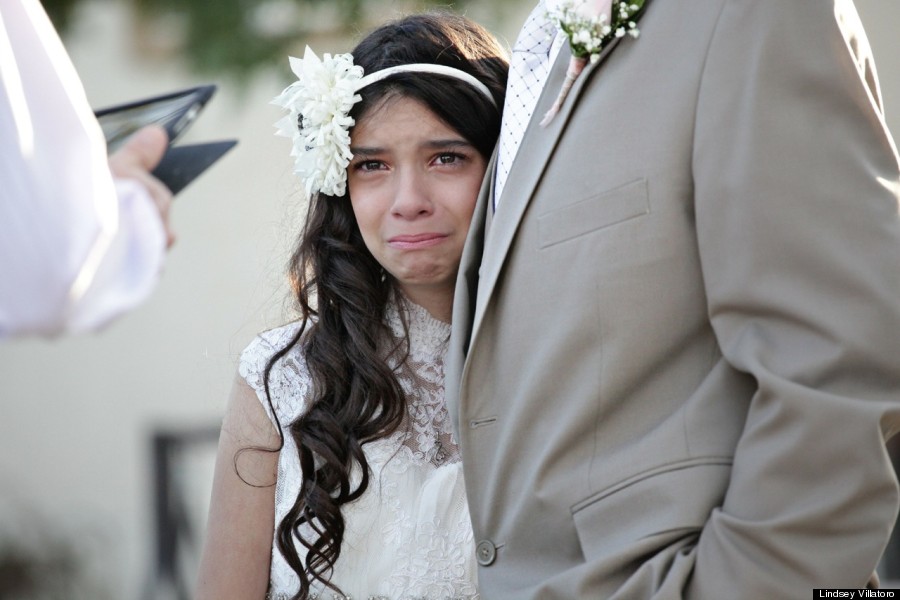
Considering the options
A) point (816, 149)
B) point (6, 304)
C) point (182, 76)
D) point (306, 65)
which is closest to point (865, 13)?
point (182, 76)

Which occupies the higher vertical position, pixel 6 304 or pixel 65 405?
pixel 6 304

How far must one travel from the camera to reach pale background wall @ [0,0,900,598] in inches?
193

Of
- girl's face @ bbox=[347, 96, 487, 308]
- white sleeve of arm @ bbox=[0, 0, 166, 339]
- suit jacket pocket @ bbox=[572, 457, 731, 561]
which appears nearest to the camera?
white sleeve of arm @ bbox=[0, 0, 166, 339]

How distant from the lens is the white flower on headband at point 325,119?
2641 mm

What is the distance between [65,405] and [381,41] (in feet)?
9.51

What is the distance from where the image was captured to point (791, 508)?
1769 mm

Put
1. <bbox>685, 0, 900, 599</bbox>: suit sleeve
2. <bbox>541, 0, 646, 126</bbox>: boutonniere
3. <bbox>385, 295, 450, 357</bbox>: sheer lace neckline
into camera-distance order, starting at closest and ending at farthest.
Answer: <bbox>685, 0, 900, 599</bbox>: suit sleeve < <bbox>541, 0, 646, 126</bbox>: boutonniere < <bbox>385, 295, 450, 357</bbox>: sheer lace neckline

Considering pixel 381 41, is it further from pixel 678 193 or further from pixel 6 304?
pixel 6 304

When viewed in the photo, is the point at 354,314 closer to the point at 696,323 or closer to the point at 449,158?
the point at 449,158

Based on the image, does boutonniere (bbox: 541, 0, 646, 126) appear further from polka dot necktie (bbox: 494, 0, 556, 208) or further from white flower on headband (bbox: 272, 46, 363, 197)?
white flower on headband (bbox: 272, 46, 363, 197)

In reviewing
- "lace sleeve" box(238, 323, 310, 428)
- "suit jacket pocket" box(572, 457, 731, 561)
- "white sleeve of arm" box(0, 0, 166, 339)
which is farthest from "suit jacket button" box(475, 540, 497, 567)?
"white sleeve of arm" box(0, 0, 166, 339)

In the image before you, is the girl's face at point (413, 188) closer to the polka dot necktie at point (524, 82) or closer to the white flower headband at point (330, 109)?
the white flower headband at point (330, 109)

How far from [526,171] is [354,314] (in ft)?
2.74

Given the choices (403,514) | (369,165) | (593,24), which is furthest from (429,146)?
(403,514)
